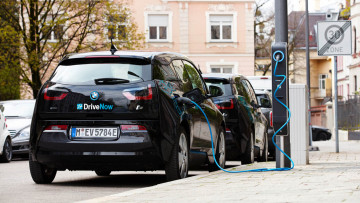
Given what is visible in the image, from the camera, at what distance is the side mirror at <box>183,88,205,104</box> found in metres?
10.7

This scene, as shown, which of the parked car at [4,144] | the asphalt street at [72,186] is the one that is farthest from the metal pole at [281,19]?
the parked car at [4,144]

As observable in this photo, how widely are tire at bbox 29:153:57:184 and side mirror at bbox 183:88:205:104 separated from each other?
84.7 inches

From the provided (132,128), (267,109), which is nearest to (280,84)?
(132,128)

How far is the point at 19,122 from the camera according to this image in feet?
67.6

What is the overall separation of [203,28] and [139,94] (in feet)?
A: 133

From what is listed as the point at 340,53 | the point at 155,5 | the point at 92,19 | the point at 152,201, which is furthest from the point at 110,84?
the point at 155,5

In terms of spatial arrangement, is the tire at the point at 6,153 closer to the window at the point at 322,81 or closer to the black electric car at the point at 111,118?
the black electric car at the point at 111,118

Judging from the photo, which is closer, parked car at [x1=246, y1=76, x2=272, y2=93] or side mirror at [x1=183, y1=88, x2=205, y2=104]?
side mirror at [x1=183, y1=88, x2=205, y2=104]

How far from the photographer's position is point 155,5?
49.5 meters

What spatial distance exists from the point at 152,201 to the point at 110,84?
3.12 meters

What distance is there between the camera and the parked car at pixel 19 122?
19.9 metres

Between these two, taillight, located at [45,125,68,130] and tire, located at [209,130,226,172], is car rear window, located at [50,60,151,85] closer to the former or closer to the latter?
taillight, located at [45,125,68,130]

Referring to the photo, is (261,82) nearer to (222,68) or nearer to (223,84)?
(223,84)

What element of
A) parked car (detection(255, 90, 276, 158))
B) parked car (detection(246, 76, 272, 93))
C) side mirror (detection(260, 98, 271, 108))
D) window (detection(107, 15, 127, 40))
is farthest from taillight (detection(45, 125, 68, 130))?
window (detection(107, 15, 127, 40))
